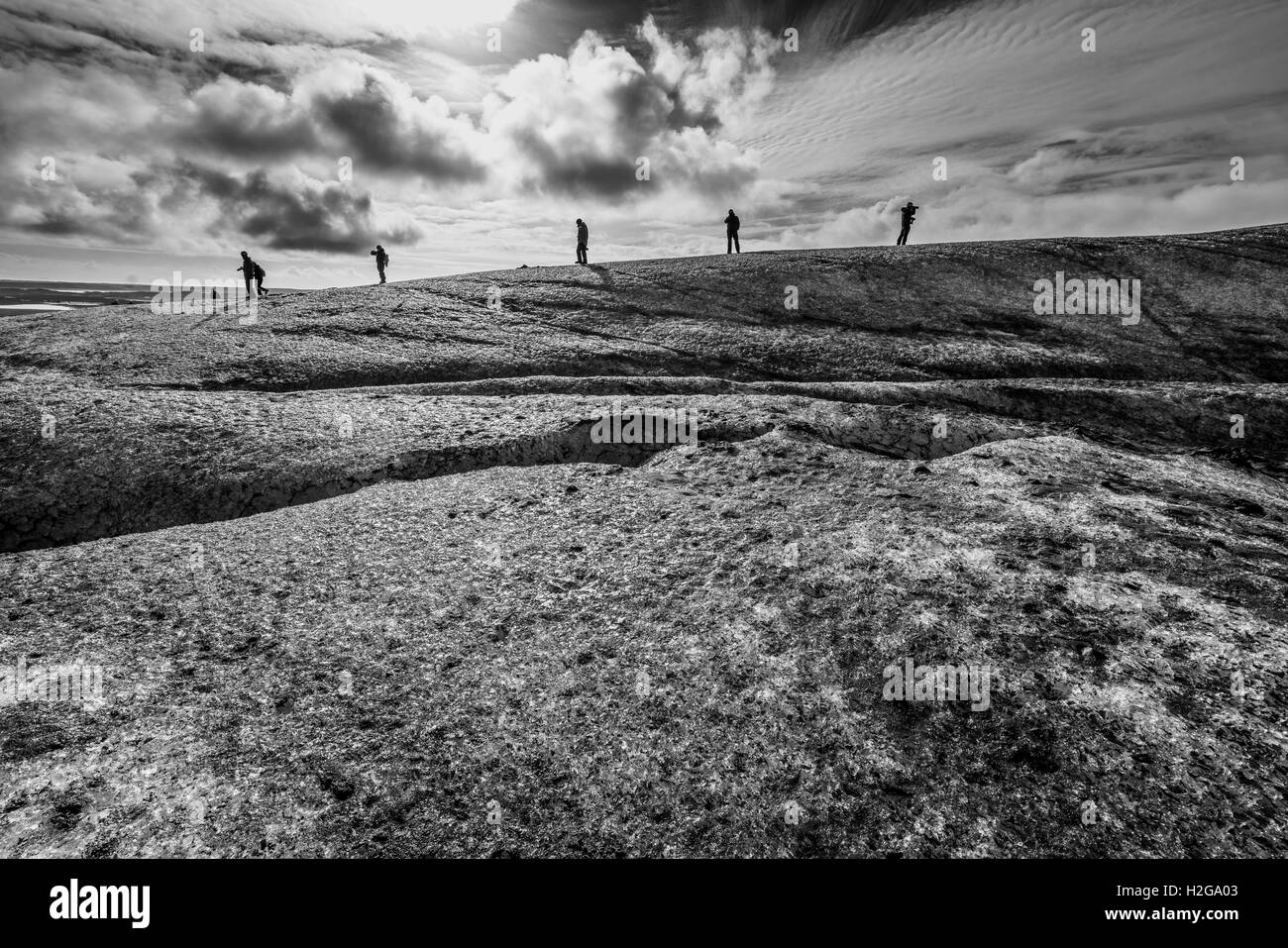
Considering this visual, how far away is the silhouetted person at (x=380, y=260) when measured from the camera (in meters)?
41.3

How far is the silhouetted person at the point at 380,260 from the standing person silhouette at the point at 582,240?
1396 centimetres

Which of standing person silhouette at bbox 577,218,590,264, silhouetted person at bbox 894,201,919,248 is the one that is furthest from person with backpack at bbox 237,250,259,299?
silhouetted person at bbox 894,201,919,248

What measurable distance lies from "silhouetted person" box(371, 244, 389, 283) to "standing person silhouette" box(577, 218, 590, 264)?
1396 centimetres

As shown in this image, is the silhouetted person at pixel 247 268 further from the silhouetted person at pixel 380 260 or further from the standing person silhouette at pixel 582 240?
the standing person silhouette at pixel 582 240

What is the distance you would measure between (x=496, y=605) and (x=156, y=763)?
428 centimetres

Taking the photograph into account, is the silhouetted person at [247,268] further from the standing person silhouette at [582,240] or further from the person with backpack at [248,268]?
the standing person silhouette at [582,240]

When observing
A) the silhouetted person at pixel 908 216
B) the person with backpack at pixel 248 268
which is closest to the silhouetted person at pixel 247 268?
the person with backpack at pixel 248 268

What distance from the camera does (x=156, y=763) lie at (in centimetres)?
659

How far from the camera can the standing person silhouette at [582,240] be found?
3919 centimetres

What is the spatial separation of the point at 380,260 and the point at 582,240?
49.2 ft

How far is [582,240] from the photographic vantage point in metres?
39.5

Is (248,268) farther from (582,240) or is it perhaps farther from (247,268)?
(582,240)
